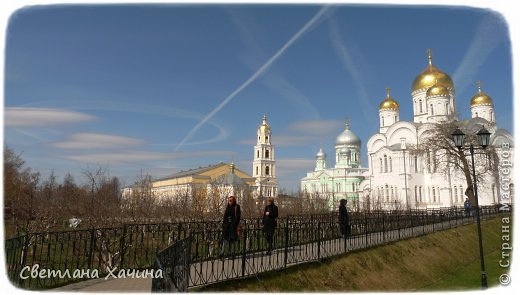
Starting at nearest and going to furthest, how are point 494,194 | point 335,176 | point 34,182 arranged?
point 34,182
point 494,194
point 335,176

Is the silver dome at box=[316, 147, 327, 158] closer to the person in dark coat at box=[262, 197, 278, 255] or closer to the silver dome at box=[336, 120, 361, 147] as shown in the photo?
the silver dome at box=[336, 120, 361, 147]

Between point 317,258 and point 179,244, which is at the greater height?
point 179,244

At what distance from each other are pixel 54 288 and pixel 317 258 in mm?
4532

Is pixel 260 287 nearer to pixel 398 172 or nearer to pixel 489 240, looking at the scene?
pixel 489 240

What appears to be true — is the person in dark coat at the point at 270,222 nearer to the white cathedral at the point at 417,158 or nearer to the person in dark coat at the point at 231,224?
the person in dark coat at the point at 231,224

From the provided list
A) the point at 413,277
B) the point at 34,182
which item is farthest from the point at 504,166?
the point at 34,182

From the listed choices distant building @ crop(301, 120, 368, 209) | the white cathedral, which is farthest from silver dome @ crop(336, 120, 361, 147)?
the white cathedral

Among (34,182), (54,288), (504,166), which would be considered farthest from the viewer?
(34,182)

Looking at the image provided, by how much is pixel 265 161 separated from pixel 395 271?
39146 mm

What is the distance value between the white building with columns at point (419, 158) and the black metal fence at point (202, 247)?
19245mm

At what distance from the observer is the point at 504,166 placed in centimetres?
768

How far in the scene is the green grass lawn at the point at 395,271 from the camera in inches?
233

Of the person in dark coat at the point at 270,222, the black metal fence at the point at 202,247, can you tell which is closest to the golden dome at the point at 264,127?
the black metal fence at the point at 202,247

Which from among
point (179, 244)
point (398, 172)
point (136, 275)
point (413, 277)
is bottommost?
point (413, 277)
